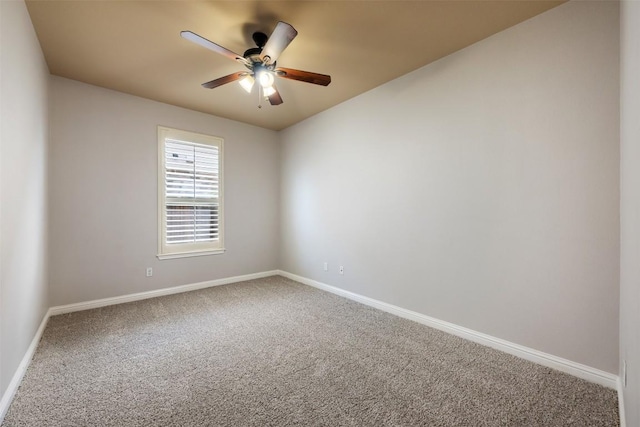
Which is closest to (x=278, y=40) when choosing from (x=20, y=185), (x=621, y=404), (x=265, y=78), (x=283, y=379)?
(x=265, y=78)

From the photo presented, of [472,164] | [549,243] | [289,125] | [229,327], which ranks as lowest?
[229,327]

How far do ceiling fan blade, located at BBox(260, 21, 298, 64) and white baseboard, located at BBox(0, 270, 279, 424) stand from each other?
9.33ft

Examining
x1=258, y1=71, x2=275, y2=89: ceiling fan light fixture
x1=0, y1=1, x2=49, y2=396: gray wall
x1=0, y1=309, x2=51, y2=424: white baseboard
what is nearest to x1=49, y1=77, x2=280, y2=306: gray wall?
x1=0, y1=1, x2=49, y2=396: gray wall

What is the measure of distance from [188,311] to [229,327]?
78 cm

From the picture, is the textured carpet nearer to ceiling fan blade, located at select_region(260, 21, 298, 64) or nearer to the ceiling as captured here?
ceiling fan blade, located at select_region(260, 21, 298, 64)

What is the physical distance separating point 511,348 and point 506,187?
53.7 inches

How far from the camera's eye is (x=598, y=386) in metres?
1.90

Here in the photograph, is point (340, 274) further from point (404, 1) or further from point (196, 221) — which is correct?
point (404, 1)

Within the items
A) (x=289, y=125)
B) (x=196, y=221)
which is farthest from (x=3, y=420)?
(x=289, y=125)

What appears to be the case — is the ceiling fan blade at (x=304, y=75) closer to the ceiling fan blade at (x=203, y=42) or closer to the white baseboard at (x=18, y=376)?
the ceiling fan blade at (x=203, y=42)

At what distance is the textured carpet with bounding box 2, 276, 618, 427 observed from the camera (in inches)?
64.1

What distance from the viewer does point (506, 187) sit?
2.37 m

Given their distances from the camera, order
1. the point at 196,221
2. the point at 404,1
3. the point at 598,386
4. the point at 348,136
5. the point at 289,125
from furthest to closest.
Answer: the point at 289,125 < the point at 196,221 < the point at 348,136 < the point at 404,1 < the point at 598,386

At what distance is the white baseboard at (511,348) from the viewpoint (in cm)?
194
